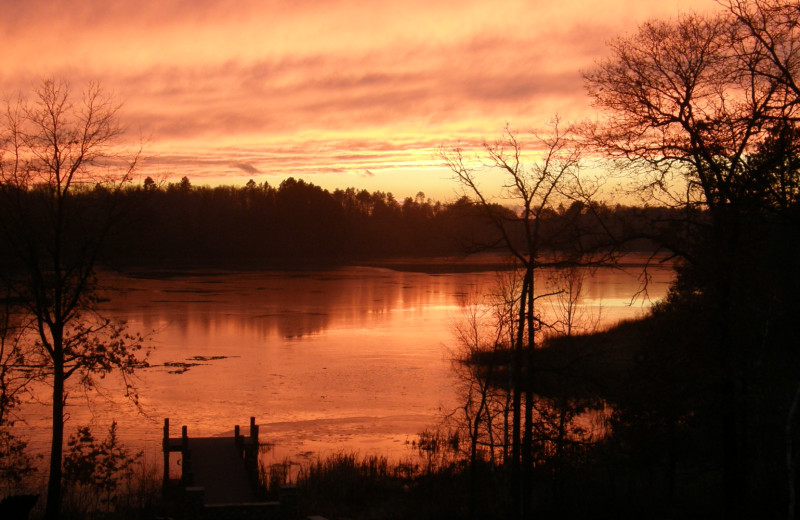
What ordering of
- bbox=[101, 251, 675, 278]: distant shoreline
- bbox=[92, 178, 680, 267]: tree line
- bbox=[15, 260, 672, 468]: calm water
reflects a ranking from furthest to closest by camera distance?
bbox=[92, 178, 680, 267]: tree line < bbox=[101, 251, 675, 278]: distant shoreline < bbox=[15, 260, 672, 468]: calm water

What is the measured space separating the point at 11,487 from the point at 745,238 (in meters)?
17.3

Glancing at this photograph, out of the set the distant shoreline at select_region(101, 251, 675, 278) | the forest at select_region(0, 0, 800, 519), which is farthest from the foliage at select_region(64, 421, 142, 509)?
the distant shoreline at select_region(101, 251, 675, 278)

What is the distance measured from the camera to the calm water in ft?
76.1

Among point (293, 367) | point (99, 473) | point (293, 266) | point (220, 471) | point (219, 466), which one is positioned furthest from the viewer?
point (293, 266)

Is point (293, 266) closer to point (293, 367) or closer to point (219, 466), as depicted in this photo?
point (293, 367)

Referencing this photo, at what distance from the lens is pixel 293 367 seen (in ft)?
107

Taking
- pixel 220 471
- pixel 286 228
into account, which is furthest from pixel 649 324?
pixel 286 228

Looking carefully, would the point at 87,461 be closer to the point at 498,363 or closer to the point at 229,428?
the point at 229,428

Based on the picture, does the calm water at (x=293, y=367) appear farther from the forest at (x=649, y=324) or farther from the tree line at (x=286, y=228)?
the tree line at (x=286, y=228)

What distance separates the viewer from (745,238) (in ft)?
42.2

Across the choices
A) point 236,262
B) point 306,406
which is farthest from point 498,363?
point 236,262

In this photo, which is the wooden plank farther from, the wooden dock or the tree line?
the tree line

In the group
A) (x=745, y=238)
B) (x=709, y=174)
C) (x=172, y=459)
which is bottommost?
(x=172, y=459)

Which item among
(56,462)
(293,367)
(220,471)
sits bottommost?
(220,471)
